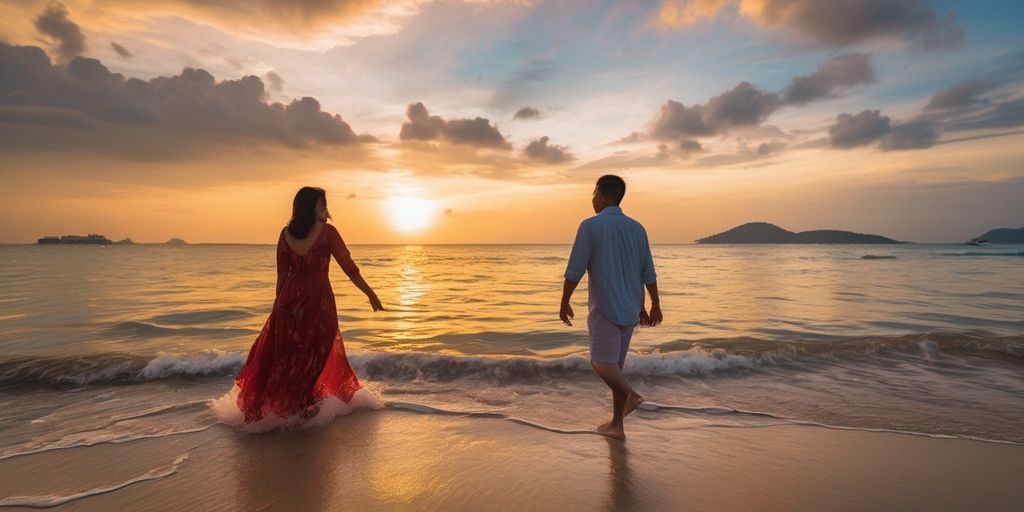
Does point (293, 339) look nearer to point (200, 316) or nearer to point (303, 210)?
point (303, 210)

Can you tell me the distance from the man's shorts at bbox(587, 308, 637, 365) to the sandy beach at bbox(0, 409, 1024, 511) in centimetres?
77

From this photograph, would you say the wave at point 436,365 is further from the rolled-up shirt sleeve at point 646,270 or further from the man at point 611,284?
the rolled-up shirt sleeve at point 646,270

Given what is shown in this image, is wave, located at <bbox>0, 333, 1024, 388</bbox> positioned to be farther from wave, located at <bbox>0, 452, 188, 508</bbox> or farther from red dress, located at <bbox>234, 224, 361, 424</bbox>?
wave, located at <bbox>0, 452, 188, 508</bbox>

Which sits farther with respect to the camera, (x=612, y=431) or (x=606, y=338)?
(x=612, y=431)

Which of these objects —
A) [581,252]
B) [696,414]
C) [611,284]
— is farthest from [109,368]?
[696,414]

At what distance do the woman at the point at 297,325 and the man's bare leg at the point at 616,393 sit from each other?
104 inches

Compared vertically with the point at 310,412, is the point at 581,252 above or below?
above

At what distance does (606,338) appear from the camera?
4.38 metres

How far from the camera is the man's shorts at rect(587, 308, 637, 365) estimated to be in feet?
14.4

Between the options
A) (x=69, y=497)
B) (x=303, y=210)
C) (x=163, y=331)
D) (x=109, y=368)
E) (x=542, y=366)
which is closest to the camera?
(x=69, y=497)

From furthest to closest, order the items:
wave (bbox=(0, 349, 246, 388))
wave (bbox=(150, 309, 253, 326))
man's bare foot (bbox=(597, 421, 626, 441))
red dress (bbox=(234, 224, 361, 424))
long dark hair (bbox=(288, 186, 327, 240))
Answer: wave (bbox=(150, 309, 253, 326)), wave (bbox=(0, 349, 246, 388)), red dress (bbox=(234, 224, 361, 424)), long dark hair (bbox=(288, 186, 327, 240)), man's bare foot (bbox=(597, 421, 626, 441))

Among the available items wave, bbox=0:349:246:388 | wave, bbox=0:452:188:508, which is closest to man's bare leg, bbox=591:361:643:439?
wave, bbox=0:452:188:508

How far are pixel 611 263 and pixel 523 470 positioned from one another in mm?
1865

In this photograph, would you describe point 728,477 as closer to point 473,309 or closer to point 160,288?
point 473,309
